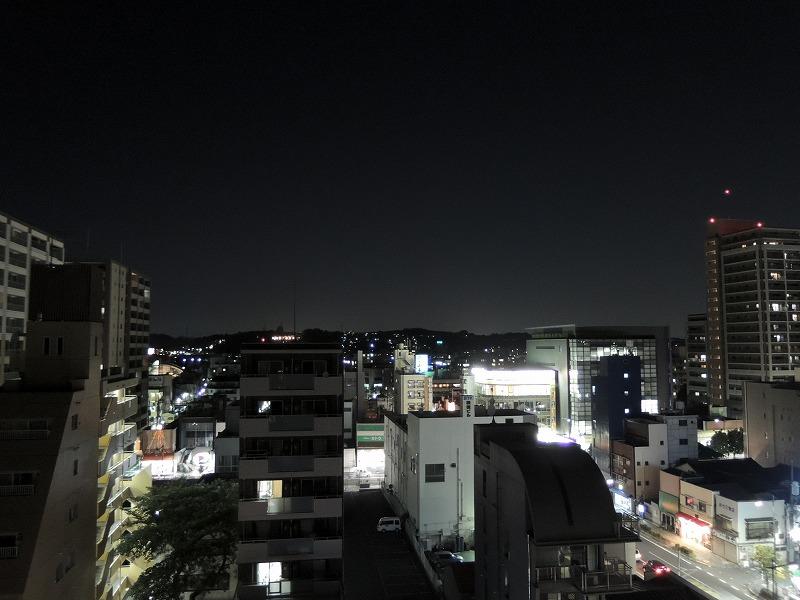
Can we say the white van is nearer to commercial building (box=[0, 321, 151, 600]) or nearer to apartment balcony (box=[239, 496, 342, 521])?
apartment balcony (box=[239, 496, 342, 521])

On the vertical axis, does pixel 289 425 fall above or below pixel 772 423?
above

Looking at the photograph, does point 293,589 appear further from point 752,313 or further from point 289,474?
point 752,313

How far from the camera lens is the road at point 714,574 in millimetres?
23483

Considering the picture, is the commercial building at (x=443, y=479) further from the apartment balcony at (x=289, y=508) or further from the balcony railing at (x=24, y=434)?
the balcony railing at (x=24, y=434)

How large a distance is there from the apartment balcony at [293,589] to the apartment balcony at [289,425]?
4.85 metres

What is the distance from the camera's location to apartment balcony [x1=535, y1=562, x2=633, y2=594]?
48.3ft

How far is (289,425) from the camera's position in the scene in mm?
18391

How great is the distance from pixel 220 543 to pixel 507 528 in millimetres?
9886

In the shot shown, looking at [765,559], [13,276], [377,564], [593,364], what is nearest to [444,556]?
[377,564]

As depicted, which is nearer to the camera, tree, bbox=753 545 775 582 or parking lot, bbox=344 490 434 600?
parking lot, bbox=344 490 434 600

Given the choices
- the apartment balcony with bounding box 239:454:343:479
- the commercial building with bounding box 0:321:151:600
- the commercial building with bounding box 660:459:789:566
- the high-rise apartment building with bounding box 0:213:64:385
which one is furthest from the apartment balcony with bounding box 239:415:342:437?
the commercial building with bounding box 660:459:789:566

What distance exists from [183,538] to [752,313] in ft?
226

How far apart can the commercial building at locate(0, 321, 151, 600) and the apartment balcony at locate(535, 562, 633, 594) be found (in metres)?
13.2

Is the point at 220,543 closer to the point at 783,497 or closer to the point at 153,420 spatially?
the point at 783,497
